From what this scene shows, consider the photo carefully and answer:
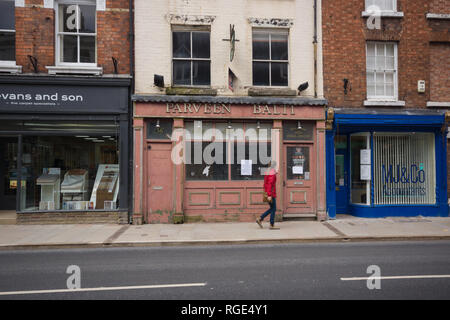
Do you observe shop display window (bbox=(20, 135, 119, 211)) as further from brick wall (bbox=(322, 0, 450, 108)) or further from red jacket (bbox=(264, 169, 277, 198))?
brick wall (bbox=(322, 0, 450, 108))

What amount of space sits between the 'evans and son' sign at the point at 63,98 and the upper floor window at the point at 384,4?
31.4 ft

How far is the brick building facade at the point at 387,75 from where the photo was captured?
11.2 metres

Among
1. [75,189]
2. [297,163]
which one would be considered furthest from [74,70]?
[297,163]

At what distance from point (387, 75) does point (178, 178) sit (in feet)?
28.8

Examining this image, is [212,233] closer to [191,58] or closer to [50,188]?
[50,188]

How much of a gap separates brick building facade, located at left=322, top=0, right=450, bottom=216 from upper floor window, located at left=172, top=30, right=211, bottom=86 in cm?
436

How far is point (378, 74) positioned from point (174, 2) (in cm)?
798

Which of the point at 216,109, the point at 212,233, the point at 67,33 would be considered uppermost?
the point at 67,33

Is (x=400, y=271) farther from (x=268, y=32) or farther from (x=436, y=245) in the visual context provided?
(x=268, y=32)

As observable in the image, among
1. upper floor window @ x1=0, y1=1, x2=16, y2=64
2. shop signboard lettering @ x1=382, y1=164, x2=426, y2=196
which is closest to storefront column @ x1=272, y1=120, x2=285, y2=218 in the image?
shop signboard lettering @ x1=382, y1=164, x2=426, y2=196

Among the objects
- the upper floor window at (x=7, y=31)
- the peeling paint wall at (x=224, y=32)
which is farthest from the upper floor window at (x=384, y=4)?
the upper floor window at (x=7, y=31)

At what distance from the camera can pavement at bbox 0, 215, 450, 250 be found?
26.2ft

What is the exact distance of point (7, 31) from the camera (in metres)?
10.3
